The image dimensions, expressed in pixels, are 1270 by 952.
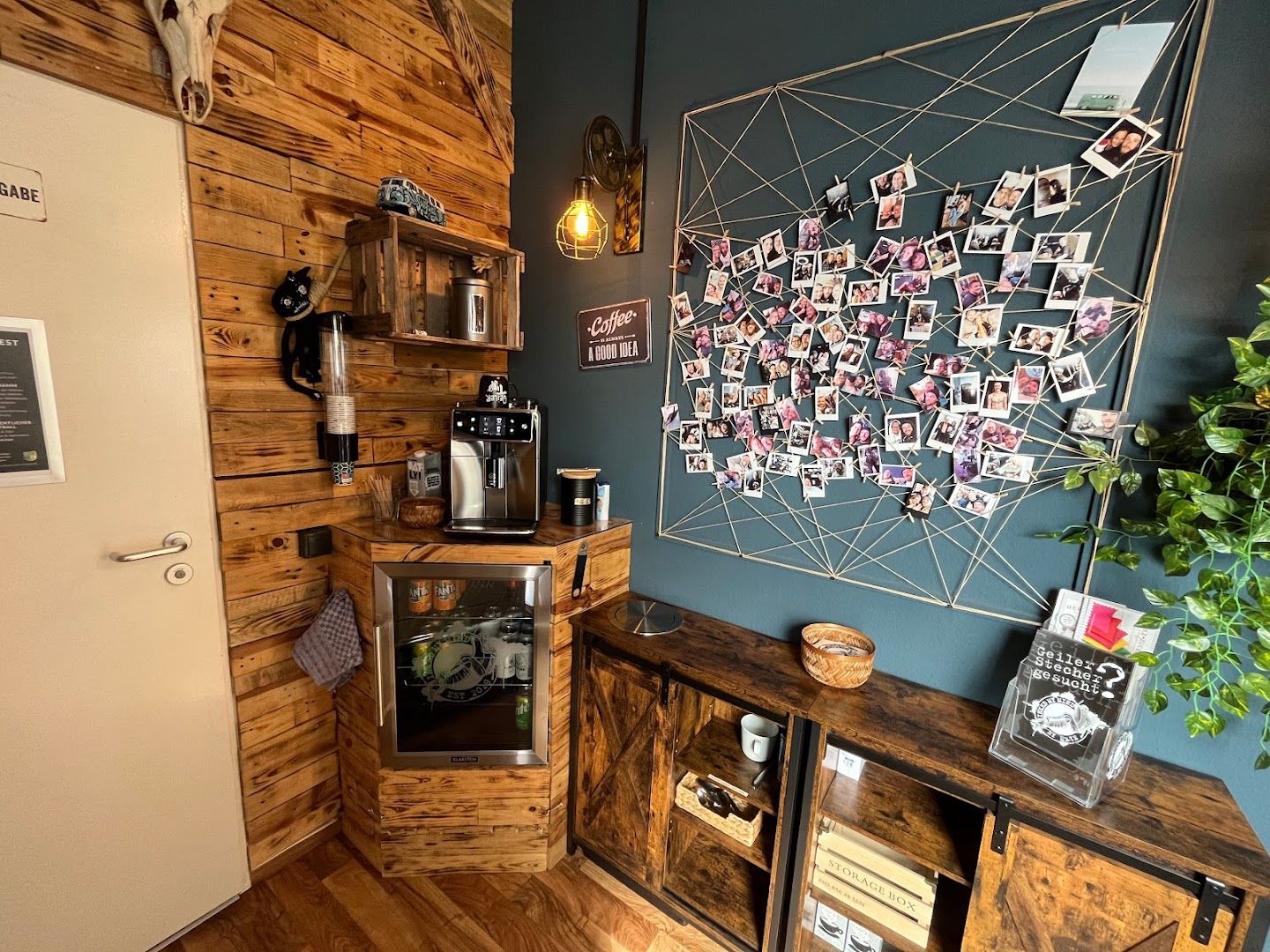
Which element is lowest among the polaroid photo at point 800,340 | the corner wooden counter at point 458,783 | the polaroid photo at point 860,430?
the corner wooden counter at point 458,783

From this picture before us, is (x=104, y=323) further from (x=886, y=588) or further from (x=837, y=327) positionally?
(x=886, y=588)

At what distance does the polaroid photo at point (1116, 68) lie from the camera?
111 centimetres

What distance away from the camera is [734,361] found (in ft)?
5.53

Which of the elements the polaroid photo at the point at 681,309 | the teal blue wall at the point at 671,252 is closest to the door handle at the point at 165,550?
the teal blue wall at the point at 671,252

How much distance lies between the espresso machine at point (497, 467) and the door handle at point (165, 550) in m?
0.68

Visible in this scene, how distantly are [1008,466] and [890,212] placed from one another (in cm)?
72

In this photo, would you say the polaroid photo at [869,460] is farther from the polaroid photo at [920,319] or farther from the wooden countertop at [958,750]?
the wooden countertop at [958,750]

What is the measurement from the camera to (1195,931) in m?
0.96

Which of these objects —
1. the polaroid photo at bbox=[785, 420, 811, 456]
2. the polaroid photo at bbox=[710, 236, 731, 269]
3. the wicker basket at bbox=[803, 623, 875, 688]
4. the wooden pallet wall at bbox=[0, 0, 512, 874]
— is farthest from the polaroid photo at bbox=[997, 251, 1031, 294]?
the wooden pallet wall at bbox=[0, 0, 512, 874]

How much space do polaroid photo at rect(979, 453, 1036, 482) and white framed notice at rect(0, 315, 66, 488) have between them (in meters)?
2.21

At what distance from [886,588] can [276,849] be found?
83.3 inches

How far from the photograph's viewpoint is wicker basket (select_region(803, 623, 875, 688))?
137cm

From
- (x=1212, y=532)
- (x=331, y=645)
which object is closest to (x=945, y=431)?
(x=1212, y=532)

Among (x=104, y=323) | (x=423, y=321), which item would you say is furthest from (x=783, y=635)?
(x=104, y=323)
